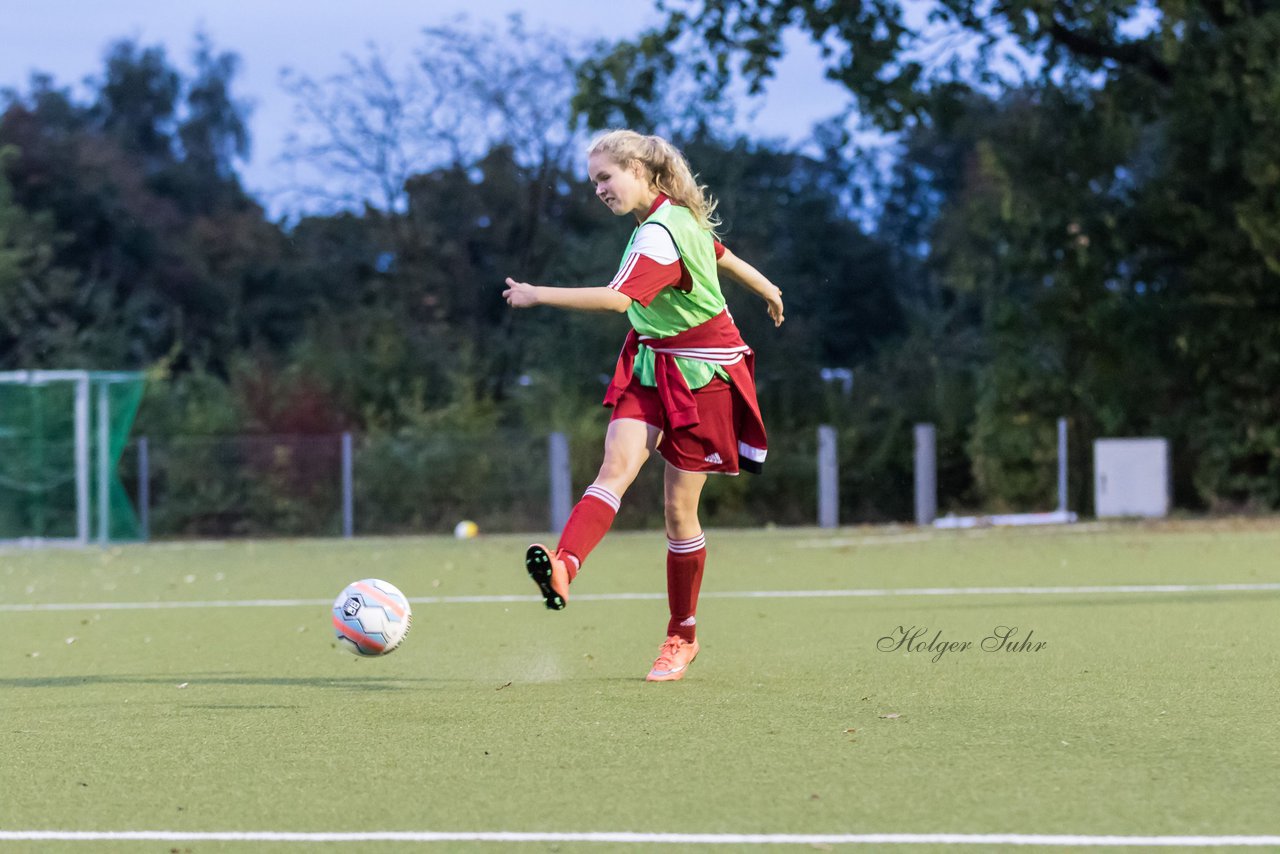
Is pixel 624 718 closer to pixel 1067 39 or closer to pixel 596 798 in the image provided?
pixel 596 798

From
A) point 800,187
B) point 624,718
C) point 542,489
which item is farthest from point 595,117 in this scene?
point 800,187

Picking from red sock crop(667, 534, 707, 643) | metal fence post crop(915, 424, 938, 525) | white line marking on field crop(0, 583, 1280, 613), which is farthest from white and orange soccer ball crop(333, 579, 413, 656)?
metal fence post crop(915, 424, 938, 525)

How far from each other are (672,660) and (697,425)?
826mm

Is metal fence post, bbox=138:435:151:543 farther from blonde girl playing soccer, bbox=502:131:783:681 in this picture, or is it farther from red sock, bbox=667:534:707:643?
blonde girl playing soccer, bbox=502:131:783:681

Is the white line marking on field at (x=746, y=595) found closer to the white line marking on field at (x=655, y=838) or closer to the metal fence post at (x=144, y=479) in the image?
the white line marking on field at (x=655, y=838)

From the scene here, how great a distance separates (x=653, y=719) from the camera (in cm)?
496

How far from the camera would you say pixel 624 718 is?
499 cm

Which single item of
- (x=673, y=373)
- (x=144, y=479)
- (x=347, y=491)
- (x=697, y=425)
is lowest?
(x=347, y=491)

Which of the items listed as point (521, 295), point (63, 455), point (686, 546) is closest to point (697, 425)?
point (686, 546)

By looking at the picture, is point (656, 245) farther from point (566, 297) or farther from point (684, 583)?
point (684, 583)

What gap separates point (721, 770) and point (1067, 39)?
15.9 metres

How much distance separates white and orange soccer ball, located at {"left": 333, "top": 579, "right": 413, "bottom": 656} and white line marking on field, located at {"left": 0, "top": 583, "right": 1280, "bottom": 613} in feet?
12.1

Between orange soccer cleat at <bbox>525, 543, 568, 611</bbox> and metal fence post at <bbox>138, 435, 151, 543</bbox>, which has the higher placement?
orange soccer cleat at <bbox>525, 543, 568, 611</bbox>

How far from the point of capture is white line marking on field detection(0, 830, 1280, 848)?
3.36 m
